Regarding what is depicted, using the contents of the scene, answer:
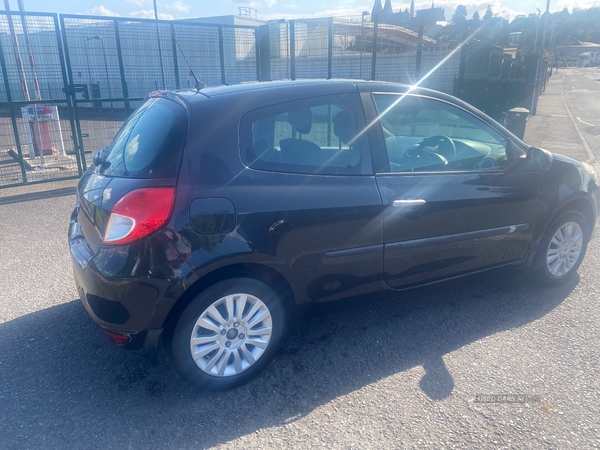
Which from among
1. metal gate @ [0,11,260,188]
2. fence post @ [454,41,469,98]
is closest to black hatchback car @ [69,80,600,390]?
metal gate @ [0,11,260,188]

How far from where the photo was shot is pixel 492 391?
2.82m

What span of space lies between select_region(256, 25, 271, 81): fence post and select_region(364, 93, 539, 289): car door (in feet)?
20.9

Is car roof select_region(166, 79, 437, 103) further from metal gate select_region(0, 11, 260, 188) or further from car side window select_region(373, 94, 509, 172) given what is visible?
metal gate select_region(0, 11, 260, 188)

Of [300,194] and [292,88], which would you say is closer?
[300,194]

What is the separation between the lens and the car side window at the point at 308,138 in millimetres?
2801

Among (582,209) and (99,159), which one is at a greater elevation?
(99,159)

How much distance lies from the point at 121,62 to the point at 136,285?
22.2 ft

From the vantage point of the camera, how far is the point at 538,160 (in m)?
3.65

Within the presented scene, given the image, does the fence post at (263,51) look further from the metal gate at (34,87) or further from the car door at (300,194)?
the car door at (300,194)

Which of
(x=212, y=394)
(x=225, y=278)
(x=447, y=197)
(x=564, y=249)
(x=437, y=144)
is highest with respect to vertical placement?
(x=437, y=144)

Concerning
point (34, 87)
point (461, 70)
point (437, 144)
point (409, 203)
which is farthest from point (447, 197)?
point (461, 70)

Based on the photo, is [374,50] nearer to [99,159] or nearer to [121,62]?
[121,62]

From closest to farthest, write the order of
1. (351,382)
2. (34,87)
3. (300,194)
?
(300,194)
(351,382)
(34,87)

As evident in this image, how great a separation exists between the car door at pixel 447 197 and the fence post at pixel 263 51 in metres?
6.37
